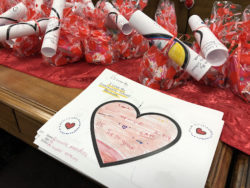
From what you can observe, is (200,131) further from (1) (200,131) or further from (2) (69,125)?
(2) (69,125)

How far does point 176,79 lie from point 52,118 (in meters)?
0.36

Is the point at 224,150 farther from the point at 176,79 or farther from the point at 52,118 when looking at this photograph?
the point at 52,118

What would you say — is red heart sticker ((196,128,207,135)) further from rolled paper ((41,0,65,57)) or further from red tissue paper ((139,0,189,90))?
rolled paper ((41,0,65,57))

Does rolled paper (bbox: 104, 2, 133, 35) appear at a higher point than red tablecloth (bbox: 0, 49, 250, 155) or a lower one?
higher

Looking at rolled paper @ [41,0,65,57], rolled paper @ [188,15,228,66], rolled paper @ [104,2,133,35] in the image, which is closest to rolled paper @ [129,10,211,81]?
rolled paper @ [188,15,228,66]

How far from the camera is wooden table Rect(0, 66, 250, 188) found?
386mm

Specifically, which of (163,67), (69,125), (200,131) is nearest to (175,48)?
(163,67)

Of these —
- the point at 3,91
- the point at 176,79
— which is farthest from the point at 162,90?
the point at 3,91

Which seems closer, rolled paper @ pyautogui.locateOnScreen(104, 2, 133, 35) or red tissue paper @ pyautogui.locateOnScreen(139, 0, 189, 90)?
red tissue paper @ pyautogui.locateOnScreen(139, 0, 189, 90)

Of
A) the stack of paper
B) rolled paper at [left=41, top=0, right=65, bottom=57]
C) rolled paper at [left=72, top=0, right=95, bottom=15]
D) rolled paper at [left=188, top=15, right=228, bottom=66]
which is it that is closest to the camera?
the stack of paper

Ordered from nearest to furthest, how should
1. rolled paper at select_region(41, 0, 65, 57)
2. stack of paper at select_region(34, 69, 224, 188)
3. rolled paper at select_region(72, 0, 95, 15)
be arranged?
stack of paper at select_region(34, 69, 224, 188)
rolled paper at select_region(41, 0, 65, 57)
rolled paper at select_region(72, 0, 95, 15)

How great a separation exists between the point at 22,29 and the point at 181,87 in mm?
572

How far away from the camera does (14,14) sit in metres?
0.73

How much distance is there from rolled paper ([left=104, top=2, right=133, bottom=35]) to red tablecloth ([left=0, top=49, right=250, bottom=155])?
0.13 meters
